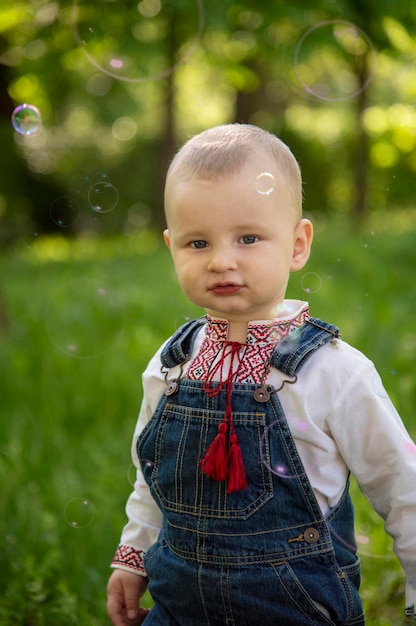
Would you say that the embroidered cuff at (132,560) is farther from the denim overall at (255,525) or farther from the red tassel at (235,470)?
the red tassel at (235,470)

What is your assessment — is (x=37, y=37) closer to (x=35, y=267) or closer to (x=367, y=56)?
(x=367, y=56)

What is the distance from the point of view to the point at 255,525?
1.80 m

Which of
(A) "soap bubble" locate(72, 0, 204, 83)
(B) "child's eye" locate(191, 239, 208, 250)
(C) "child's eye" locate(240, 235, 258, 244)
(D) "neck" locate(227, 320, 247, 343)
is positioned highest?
(A) "soap bubble" locate(72, 0, 204, 83)

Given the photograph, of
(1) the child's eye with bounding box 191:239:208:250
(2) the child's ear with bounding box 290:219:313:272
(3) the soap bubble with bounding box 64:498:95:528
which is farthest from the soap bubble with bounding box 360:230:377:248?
(3) the soap bubble with bounding box 64:498:95:528

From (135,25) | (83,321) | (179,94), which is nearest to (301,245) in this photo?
(135,25)

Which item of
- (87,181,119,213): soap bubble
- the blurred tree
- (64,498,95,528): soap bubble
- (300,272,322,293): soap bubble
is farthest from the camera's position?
the blurred tree

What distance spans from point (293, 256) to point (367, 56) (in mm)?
4041

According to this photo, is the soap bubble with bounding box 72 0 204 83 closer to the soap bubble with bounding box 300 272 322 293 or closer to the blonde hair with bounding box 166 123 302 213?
the soap bubble with bounding box 300 272 322 293

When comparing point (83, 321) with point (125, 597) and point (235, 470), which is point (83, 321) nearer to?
point (125, 597)

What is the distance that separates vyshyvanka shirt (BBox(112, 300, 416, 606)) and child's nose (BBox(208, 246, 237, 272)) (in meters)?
0.20

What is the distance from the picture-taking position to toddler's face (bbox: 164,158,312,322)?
1750mm

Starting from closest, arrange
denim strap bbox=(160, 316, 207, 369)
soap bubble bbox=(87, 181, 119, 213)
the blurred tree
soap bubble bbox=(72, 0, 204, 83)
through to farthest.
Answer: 1. denim strap bbox=(160, 316, 207, 369)
2. soap bubble bbox=(87, 181, 119, 213)
3. the blurred tree
4. soap bubble bbox=(72, 0, 204, 83)

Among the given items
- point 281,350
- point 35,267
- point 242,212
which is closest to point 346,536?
point 281,350

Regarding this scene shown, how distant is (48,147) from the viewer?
22.0 m
